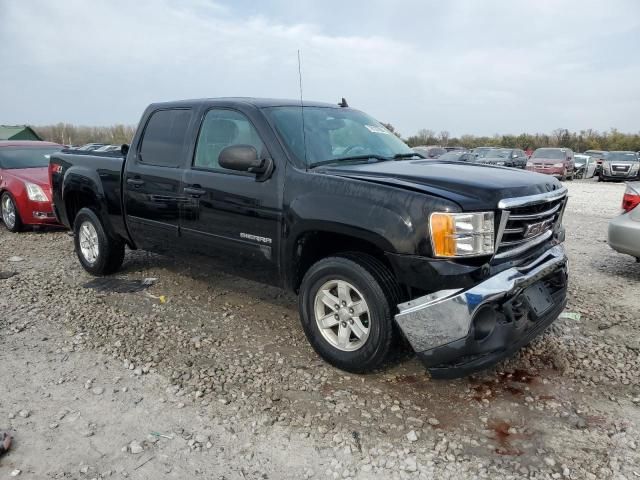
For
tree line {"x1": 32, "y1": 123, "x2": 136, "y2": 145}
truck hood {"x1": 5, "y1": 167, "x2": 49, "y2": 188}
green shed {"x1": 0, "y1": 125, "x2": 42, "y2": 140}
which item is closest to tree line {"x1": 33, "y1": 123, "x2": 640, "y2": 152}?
tree line {"x1": 32, "y1": 123, "x2": 136, "y2": 145}

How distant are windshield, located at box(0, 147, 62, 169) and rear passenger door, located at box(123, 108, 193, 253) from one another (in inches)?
215

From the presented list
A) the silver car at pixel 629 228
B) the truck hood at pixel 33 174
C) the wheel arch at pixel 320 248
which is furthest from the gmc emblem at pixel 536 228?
the truck hood at pixel 33 174

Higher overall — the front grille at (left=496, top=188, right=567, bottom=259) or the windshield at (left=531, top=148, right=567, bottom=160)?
the front grille at (left=496, top=188, right=567, bottom=259)

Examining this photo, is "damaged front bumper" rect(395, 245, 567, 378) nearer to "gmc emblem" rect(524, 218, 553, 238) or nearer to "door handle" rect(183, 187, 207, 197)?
"gmc emblem" rect(524, 218, 553, 238)

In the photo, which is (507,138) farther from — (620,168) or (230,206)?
(230,206)

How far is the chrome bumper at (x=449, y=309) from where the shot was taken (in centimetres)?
289

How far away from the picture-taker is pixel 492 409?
3.12 metres

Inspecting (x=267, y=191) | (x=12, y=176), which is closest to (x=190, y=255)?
(x=267, y=191)

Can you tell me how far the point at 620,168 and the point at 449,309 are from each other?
25683 millimetres

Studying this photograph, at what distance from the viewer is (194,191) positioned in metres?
4.26

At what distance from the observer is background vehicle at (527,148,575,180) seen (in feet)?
74.2

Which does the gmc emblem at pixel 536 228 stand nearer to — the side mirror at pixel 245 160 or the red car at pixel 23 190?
the side mirror at pixel 245 160

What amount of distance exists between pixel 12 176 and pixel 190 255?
585cm

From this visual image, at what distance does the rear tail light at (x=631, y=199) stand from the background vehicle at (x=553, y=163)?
1764 centimetres
